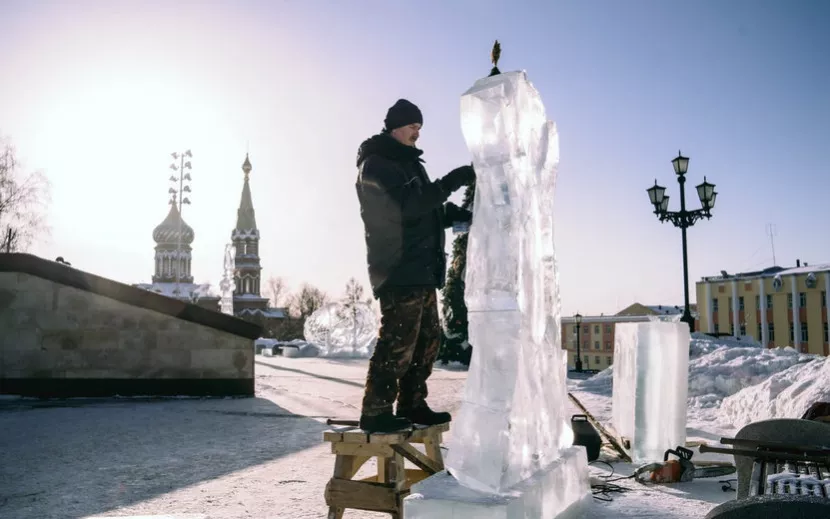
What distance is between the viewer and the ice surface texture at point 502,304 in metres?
2.73

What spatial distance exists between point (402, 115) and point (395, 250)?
0.78m

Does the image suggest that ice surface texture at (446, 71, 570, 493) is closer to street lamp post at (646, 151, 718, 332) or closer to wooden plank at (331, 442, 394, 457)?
wooden plank at (331, 442, 394, 457)

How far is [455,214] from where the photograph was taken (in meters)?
3.60

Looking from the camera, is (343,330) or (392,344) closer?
(392,344)

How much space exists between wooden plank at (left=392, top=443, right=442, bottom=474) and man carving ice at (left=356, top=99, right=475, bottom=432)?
0.10m

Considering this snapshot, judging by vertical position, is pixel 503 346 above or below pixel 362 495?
above

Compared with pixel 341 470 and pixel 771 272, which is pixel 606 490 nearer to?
pixel 341 470

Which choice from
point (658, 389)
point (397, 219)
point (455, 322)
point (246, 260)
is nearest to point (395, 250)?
point (397, 219)

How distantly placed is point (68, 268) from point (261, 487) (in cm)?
818

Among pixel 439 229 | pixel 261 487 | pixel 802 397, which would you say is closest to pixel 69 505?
pixel 261 487

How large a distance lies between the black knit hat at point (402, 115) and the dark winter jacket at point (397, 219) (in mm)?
198

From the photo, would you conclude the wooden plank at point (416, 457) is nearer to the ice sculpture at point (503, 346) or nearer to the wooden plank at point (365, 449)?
the wooden plank at point (365, 449)

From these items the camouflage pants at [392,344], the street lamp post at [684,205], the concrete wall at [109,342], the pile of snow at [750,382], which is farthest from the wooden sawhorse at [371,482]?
the street lamp post at [684,205]

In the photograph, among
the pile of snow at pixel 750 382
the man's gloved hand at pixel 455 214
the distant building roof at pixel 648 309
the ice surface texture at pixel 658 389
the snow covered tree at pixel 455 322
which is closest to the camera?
the man's gloved hand at pixel 455 214
